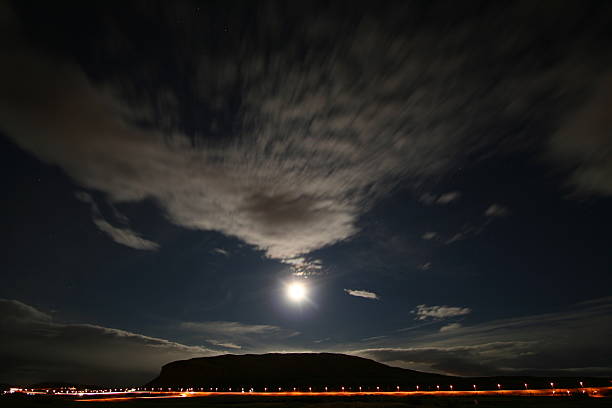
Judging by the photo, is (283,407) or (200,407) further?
(200,407)

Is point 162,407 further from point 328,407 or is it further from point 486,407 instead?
point 486,407

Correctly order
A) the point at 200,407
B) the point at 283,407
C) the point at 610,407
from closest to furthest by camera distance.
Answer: the point at 610,407 → the point at 283,407 → the point at 200,407

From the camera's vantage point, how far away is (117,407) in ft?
215

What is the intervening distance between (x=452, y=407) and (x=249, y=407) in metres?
34.6

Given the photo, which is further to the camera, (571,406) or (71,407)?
(71,407)

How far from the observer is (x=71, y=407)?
220ft

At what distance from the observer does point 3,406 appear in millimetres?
60969

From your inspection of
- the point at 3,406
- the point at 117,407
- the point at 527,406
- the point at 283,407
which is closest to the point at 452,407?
the point at 527,406

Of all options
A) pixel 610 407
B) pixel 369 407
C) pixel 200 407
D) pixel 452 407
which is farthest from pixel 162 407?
pixel 610 407

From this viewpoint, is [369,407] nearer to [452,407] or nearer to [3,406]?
[452,407]

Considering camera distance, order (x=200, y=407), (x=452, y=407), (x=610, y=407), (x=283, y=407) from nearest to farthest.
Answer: (x=610, y=407), (x=452, y=407), (x=283, y=407), (x=200, y=407)

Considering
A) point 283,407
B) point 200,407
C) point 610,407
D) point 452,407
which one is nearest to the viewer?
point 610,407

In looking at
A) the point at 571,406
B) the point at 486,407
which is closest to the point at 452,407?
the point at 486,407

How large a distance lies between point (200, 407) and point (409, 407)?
37500mm
